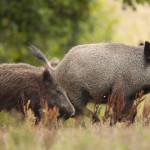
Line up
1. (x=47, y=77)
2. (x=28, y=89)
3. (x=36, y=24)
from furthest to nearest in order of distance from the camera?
(x=36, y=24)
(x=47, y=77)
(x=28, y=89)

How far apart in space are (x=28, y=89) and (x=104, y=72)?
52.7 inches

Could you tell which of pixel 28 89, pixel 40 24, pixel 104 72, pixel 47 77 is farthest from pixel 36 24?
pixel 104 72

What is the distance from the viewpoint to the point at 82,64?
696cm

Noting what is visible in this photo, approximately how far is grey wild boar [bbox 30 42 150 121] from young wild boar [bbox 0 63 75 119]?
1.23 ft

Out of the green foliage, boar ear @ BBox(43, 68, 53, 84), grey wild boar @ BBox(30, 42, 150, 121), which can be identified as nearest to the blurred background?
the green foliage

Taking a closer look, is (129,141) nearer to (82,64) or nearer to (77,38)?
(82,64)

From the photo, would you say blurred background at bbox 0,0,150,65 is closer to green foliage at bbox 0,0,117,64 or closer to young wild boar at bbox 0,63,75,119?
green foliage at bbox 0,0,117,64

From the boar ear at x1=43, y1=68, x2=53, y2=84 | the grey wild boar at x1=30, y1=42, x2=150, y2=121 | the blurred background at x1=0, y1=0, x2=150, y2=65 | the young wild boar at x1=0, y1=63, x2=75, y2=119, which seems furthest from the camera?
the blurred background at x1=0, y1=0, x2=150, y2=65

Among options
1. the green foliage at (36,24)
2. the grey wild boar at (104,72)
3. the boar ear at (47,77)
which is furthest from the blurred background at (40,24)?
the grey wild boar at (104,72)

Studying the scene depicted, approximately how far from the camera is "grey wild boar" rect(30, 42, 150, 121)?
692cm

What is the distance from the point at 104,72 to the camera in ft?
22.7

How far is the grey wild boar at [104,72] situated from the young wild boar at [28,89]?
375mm

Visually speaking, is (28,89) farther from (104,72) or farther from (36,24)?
(36,24)

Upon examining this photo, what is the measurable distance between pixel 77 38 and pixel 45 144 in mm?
16573
